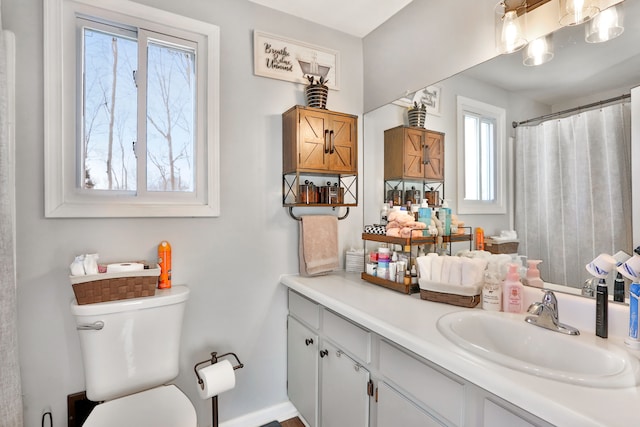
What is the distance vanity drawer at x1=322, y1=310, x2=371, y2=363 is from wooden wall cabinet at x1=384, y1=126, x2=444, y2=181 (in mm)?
901

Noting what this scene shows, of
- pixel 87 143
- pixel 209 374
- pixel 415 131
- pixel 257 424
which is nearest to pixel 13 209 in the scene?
pixel 87 143

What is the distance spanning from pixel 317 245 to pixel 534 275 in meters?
1.09

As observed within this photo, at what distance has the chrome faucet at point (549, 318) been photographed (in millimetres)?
1048

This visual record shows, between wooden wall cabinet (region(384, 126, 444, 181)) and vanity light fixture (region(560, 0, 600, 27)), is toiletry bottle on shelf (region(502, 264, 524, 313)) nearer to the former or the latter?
wooden wall cabinet (region(384, 126, 444, 181))

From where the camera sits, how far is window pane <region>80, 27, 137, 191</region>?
59.4 inches

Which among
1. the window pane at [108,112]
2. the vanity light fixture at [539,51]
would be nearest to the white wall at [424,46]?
the vanity light fixture at [539,51]

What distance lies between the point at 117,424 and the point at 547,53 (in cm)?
217

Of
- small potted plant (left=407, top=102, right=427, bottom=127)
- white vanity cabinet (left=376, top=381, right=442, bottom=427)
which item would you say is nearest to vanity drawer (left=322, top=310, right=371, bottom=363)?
white vanity cabinet (left=376, top=381, right=442, bottom=427)

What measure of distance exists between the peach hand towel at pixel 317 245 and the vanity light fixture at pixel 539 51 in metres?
1.23

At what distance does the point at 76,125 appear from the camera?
1462 mm

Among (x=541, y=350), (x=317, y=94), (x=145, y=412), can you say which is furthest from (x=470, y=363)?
(x=317, y=94)

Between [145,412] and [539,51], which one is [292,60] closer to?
[539,51]

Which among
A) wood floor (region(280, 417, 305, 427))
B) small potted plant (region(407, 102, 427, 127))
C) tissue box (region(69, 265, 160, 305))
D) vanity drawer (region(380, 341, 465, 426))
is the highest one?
small potted plant (region(407, 102, 427, 127))

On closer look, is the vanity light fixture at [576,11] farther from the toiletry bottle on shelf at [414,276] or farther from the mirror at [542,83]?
the toiletry bottle on shelf at [414,276]
